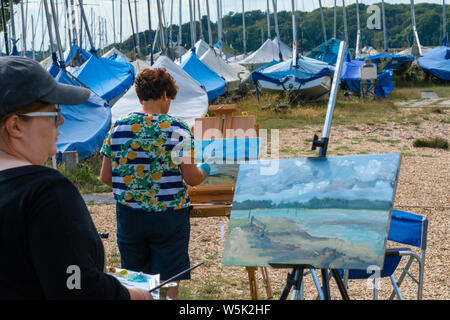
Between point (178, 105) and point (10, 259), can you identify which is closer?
point (10, 259)

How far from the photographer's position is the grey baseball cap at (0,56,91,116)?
1.69m

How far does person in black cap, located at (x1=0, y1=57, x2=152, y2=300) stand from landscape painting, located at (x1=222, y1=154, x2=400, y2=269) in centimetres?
119

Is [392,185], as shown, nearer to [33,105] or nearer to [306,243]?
[306,243]

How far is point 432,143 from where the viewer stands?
1213 cm

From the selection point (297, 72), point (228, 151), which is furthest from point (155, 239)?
point (297, 72)

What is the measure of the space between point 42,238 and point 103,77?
13.9 m

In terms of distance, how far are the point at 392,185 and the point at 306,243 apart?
1.71ft

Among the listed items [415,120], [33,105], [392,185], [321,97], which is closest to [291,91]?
[321,97]

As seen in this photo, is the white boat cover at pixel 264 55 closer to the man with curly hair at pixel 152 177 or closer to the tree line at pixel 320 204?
the man with curly hair at pixel 152 177

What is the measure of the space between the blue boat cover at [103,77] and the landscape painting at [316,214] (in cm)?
1157

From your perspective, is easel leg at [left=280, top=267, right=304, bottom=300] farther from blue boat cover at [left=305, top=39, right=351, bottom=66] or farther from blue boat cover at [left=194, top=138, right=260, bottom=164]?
blue boat cover at [left=305, top=39, right=351, bottom=66]

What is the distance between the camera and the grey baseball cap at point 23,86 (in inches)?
66.6

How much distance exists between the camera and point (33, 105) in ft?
5.74

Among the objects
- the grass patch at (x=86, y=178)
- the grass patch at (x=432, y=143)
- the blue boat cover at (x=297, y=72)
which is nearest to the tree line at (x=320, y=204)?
the grass patch at (x=86, y=178)
